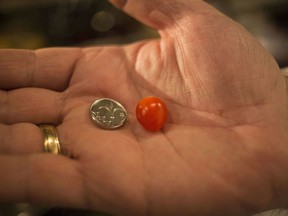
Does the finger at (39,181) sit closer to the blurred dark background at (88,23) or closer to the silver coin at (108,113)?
the silver coin at (108,113)

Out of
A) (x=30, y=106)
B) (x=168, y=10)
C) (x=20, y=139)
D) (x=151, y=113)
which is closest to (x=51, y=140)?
(x=20, y=139)

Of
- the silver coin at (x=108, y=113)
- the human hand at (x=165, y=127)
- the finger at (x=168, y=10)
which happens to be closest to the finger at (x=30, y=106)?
the human hand at (x=165, y=127)

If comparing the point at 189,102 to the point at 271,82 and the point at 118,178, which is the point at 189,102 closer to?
the point at 271,82

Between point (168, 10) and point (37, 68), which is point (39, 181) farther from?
point (168, 10)

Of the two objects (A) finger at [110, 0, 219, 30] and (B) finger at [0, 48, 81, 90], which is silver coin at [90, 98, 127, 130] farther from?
(A) finger at [110, 0, 219, 30]

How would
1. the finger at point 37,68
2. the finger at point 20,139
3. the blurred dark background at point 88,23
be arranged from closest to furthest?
1. the finger at point 20,139
2. the finger at point 37,68
3. the blurred dark background at point 88,23

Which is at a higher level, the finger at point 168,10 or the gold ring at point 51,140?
the finger at point 168,10

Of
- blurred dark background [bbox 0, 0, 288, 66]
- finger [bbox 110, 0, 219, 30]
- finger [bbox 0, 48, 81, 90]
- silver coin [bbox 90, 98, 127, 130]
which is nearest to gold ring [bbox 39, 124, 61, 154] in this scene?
silver coin [bbox 90, 98, 127, 130]
